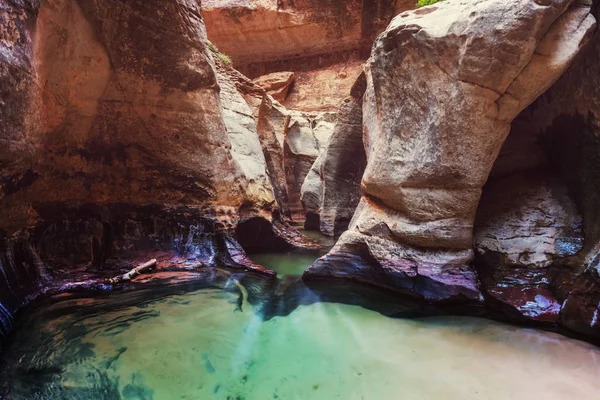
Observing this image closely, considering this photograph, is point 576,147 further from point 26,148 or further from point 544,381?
point 26,148

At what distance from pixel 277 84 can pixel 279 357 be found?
15.7m

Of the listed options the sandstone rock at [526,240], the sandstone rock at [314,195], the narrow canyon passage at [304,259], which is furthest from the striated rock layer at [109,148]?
the sandstone rock at [526,240]

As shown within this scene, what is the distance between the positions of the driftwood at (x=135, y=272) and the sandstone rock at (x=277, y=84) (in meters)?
13.2

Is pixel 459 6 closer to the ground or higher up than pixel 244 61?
closer to the ground

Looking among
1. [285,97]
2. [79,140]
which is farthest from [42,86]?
[285,97]

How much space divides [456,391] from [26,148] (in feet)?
15.2

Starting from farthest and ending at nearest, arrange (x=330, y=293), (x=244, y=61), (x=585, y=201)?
(x=244, y=61), (x=330, y=293), (x=585, y=201)

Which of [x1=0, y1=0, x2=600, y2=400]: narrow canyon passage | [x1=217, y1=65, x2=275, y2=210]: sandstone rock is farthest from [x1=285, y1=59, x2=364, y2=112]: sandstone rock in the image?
[x1=0, y1=0, x2=600, y2=400]: narrow canyon passage

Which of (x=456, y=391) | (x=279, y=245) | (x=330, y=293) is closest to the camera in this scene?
(x=456, y=391)

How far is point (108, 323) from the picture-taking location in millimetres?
3523

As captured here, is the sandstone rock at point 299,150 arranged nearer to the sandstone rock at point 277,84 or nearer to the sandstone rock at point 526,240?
the sandstone rock at point 277,84

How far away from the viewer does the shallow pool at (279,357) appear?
252 cm

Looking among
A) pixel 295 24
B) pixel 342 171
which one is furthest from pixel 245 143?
pixel 295 24

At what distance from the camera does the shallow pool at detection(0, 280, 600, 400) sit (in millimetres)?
2520
